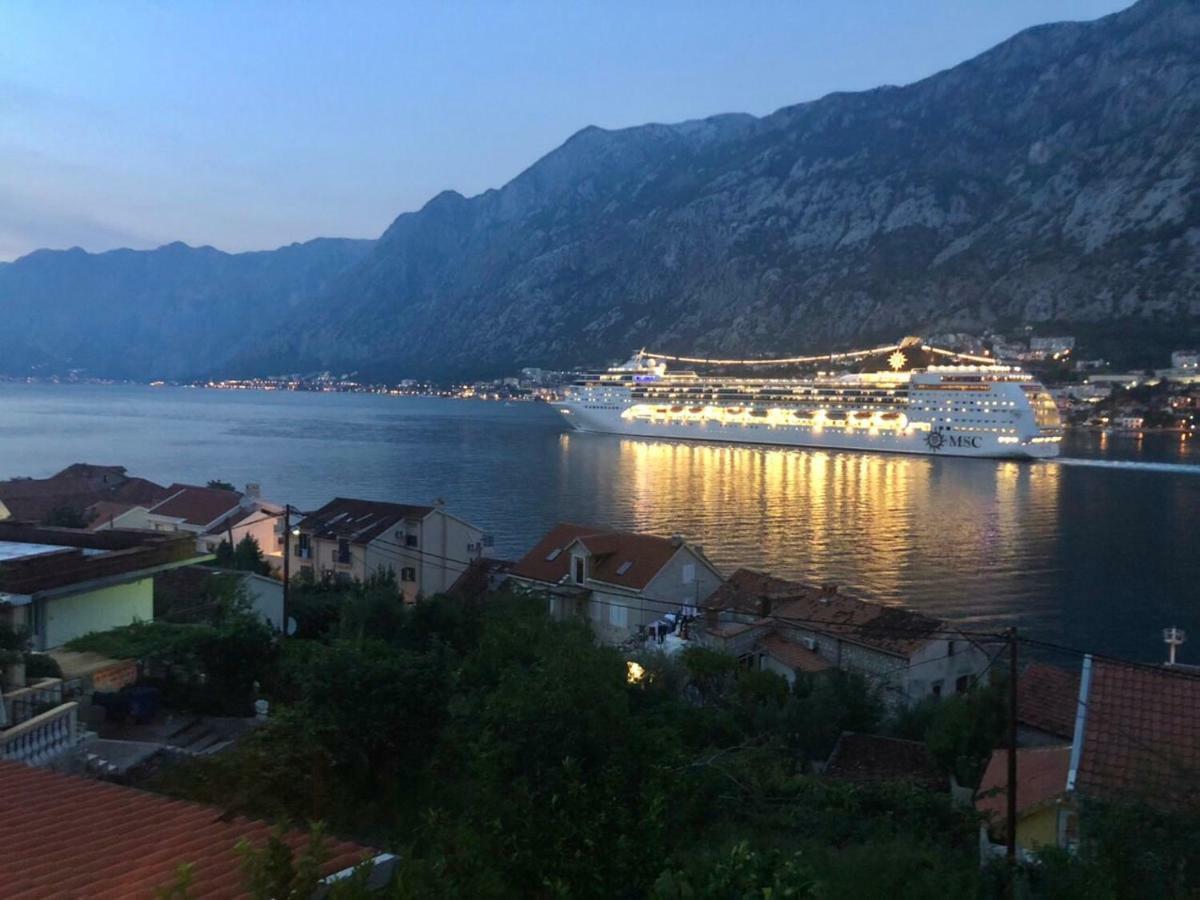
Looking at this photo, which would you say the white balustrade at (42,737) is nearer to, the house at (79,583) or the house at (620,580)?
the house at (79,583)

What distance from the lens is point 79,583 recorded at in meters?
8.55

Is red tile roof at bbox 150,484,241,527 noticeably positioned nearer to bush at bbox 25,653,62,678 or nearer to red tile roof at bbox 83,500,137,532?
red tile roof at bbox 83,500,137,532

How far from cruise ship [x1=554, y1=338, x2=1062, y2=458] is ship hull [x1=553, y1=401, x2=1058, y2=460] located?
71mm

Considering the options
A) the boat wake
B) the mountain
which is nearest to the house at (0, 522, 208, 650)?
the boat wake

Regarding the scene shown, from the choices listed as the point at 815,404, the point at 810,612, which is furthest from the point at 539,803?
the point at 815,404

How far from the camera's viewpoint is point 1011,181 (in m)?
101

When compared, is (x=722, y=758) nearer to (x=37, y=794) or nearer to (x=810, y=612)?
(x=37, y=794)

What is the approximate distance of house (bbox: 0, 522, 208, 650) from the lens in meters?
8.06

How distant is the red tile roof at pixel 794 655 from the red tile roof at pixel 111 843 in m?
9.37

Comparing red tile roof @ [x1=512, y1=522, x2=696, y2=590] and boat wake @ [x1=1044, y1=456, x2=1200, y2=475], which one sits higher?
red tile roof @ [x1=512, y1=522, x2=696, y2=590]

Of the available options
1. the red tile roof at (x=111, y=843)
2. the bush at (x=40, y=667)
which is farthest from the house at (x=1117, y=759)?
the bush at (x=40, y=667)

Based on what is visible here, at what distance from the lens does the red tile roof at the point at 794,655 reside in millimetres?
11758

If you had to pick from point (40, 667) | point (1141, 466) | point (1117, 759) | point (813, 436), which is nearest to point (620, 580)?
point (40, 667)

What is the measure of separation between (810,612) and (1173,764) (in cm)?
908
